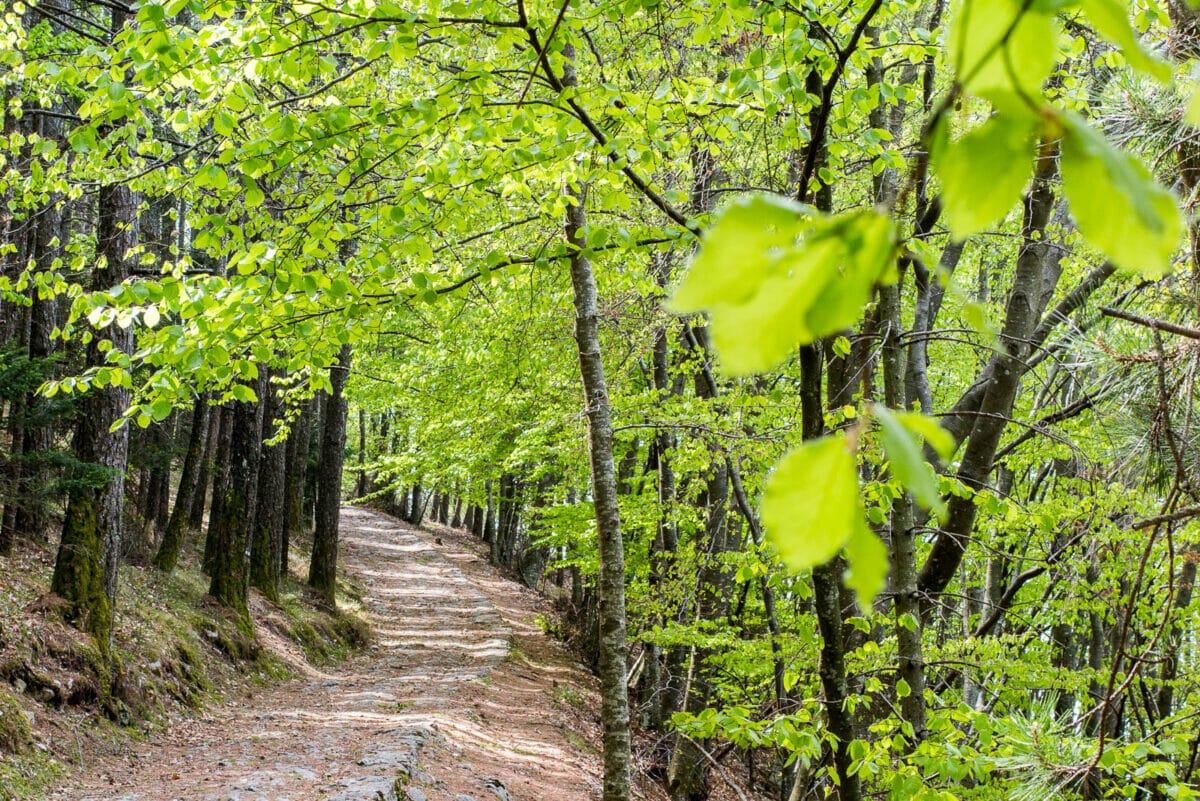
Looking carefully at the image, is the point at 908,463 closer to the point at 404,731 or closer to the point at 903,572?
the point at 903,572

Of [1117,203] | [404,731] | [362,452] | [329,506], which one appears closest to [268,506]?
[329,506]

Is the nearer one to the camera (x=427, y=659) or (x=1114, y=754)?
(x=1114, y=754)

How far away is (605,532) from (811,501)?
20.0ft

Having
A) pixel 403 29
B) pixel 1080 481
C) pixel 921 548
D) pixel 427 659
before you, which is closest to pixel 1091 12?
pixel 403 29

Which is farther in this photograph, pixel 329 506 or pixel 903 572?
pixel 329 506

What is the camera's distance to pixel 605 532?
6.54 m

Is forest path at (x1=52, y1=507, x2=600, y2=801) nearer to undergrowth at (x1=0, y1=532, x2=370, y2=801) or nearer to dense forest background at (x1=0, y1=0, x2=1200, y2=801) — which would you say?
undergrowth at (x1=0, y1=532, x2=370, y2=801)

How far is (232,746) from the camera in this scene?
A: 27.1 feet

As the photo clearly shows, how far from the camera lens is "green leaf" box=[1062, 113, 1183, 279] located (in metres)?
0.45

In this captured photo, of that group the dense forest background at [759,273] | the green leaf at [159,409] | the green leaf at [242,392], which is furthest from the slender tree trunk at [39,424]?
the green leaf at [159,409]

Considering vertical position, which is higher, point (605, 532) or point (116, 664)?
point (605, 532)

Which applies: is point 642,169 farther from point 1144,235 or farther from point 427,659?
point 427,659

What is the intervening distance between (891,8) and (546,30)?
68.9 inches

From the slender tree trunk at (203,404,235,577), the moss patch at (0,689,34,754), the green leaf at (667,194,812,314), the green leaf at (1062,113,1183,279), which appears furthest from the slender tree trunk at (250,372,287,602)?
the green leaf at (1062,113,1183,279)
